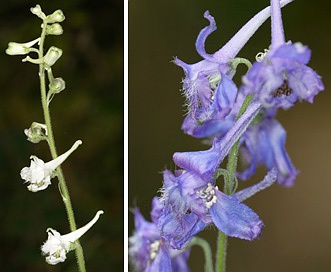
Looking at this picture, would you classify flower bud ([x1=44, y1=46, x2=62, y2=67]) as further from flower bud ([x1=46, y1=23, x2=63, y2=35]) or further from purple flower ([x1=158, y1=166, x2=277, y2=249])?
purple flower ([x1=158, y1=166, x2=277, y2=249])

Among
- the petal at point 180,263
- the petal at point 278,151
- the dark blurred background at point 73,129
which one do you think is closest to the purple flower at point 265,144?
the petal at point 278,151

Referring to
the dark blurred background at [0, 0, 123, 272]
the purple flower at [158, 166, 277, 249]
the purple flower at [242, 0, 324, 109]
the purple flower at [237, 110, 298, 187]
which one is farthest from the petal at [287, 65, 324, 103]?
the dark blurred background at [0, 0, 123, 272]

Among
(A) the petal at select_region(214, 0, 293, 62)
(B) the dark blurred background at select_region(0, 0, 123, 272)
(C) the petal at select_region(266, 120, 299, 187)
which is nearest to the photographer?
(A) the petal at select_region(214, 0, 293, 62)

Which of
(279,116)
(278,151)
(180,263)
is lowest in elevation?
(180,263)

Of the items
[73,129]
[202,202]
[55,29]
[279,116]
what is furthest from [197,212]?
[279,116]

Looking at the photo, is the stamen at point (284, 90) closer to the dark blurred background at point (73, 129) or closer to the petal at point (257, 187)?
the petal at point (257, 187)

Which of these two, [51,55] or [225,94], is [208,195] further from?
[51,55]
